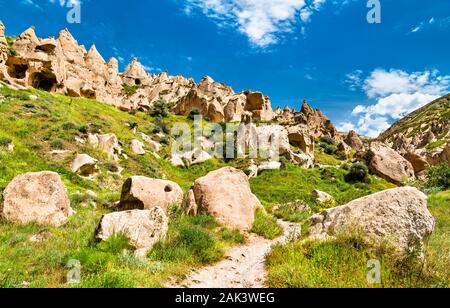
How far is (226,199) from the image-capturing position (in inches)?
489

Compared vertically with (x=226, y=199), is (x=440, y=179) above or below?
above

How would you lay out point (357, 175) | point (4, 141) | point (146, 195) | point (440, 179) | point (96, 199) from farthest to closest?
point (357, 175) → point (440, 179) → point (4, 141) → point (96, 199) → point (146, 195)

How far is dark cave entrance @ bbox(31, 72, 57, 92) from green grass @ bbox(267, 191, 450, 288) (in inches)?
1935

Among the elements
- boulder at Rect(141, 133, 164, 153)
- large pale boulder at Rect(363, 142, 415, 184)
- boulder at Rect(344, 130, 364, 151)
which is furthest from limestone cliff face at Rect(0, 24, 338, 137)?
large pale boulder at Rect(363, 142, 415, 184)

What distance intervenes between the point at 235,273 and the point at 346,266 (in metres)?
2.52

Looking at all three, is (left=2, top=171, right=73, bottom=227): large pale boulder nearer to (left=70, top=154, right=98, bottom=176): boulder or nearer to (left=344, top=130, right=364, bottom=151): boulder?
(left=70, top=154, right=98, bottom=176): boulder

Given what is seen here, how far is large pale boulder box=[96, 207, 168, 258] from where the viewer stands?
8.04 m

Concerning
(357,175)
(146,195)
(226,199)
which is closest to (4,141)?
(146,195)

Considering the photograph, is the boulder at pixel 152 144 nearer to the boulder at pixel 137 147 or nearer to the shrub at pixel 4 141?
the boulder at pixel 137 147

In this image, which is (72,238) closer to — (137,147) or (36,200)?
(36,200)

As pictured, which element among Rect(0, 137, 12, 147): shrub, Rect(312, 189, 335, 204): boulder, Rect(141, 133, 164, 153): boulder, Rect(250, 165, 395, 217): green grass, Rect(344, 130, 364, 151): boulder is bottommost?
Rect(312, 189, 335, 204): boulder

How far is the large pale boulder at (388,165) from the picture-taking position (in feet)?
140

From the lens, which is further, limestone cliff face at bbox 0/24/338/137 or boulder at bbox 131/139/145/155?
limestone cliff face at bbox 0/24/338/137
